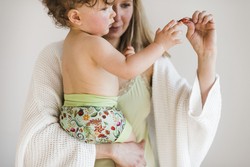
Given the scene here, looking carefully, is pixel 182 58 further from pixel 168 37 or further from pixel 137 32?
pixel 168 37

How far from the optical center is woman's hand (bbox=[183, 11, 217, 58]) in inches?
47.4

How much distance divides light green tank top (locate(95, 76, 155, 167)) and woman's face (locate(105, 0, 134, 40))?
20cm

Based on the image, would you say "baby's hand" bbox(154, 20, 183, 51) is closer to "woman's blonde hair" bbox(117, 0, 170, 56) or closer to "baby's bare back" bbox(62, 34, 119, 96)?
"baby's bare back" bbox(62, 34, 119, 96)

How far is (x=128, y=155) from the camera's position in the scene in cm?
122

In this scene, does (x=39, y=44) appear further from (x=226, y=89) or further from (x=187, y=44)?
(x=226, y=89)

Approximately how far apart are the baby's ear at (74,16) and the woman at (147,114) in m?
0.29

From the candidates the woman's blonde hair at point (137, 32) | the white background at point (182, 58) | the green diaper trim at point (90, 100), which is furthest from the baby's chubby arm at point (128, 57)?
the white background at point (182, 58)

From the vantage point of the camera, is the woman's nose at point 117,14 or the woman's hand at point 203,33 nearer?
the woman's hand at point 203,33

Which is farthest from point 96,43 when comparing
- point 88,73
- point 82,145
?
point 82,145

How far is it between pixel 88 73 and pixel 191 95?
0.35 meters

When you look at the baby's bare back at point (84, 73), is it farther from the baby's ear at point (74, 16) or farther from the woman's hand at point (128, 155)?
the woman's hand at point (128, 155)

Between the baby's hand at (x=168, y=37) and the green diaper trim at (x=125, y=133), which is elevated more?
the baby's hand at (x=168, y=37)

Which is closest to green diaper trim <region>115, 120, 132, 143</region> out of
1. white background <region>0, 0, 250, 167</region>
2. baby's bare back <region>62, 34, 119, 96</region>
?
baby's bare back <region>62, 34, 119, 96</region>

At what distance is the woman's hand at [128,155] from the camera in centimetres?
121
